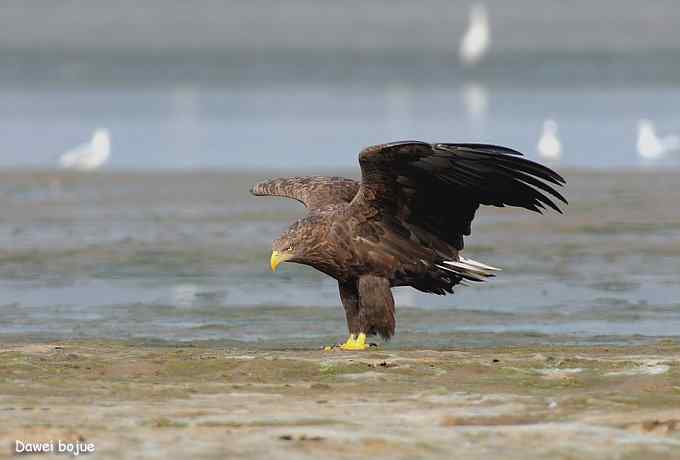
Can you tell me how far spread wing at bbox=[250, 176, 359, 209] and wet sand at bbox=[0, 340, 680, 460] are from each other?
1.22 m

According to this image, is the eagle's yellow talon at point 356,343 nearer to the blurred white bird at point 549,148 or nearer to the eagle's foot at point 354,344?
the eagle's foot at point 354,344

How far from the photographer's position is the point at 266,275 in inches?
445

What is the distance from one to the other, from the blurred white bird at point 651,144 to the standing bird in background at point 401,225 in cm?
1102

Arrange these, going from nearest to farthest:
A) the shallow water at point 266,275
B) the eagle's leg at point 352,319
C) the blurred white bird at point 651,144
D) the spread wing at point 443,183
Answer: the spread wing at point 443,183 < the eagle's leg at point 352,319 < the shallow water at point 266,275 < the blurred white bird at point 651,144

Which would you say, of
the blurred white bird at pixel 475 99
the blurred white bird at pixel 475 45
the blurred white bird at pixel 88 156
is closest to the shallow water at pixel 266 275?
the blurred white bird at pixel 88 156

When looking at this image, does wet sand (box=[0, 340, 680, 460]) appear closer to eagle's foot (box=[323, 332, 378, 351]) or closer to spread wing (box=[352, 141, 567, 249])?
eagle's foot (box=[323, 332, 378, 351])

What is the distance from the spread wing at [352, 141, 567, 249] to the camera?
782cm

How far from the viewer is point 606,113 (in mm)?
25953

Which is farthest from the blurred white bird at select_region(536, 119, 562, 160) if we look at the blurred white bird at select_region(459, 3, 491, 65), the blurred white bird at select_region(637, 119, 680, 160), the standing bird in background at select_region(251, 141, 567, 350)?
the blurred white bird at select_region(459, 3, 491, 65)

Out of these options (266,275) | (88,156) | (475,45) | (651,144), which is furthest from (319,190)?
(475,45)

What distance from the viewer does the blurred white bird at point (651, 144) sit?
754 inches

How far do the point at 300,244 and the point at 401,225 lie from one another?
1.81ft

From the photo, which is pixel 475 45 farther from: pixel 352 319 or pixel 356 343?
pixel 356 343

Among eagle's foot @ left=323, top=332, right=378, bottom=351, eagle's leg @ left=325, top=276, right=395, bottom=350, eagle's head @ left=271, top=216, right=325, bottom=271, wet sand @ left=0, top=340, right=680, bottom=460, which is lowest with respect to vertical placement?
wet sand @ left=0, top=340, right=680, bottom=460
